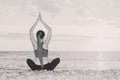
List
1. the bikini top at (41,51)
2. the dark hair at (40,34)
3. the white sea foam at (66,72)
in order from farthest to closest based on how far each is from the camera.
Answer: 1. the bikini top at (41,51)
2. the dark hair at (40,34)
3. the white sea foam at (66,72)

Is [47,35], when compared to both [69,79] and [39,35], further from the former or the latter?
[69,79]

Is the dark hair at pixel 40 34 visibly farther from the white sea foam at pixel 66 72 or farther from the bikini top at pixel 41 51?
the white sea foam at pixel 66 72

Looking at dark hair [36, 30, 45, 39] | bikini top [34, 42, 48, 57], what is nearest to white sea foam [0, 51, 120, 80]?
bikini top [34, 42, 48, 57]

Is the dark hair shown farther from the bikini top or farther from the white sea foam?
the white sea foam

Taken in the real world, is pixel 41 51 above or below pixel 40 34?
below

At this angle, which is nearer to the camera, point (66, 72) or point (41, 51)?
point (41, 51)

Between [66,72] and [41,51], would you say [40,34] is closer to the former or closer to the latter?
[41,51]

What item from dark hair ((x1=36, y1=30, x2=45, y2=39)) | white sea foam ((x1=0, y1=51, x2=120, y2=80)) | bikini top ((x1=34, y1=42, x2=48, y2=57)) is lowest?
white sea foam ((x1=0, y1=51, x2=120, y2=80))

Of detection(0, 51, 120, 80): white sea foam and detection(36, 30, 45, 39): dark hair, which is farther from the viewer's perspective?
detection(36, 30, 45, 39): dark hair

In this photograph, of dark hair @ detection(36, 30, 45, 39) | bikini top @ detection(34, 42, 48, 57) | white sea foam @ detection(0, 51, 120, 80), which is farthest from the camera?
bikini top @ detection(34, 42, 48, 57)

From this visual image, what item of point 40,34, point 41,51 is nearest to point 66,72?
point 41,51

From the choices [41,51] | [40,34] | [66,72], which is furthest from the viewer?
[66,72]

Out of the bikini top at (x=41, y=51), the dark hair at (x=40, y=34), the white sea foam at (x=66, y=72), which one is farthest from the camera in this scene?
the bikini top at (x=41, y=51)

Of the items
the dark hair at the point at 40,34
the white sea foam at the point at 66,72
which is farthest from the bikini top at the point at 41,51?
the white sea foam at the point at 66,72
